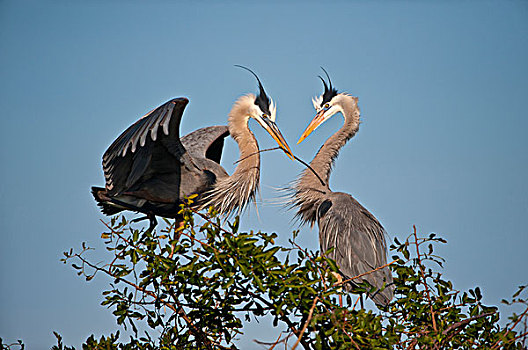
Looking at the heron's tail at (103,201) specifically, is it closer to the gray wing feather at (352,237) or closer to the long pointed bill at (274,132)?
the long pointed bill at (274,132)

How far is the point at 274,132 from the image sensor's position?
19.5 feet

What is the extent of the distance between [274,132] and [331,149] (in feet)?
2.15

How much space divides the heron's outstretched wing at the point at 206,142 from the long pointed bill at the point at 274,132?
86 centimetres

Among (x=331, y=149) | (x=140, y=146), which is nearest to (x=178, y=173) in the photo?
(x=140, y=146)

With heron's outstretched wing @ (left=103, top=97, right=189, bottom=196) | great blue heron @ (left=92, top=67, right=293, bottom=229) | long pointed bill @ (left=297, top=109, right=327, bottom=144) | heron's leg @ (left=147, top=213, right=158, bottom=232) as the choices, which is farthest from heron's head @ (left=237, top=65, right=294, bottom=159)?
heron's leg @ (left=147, top=213, right=158, bottom=232)

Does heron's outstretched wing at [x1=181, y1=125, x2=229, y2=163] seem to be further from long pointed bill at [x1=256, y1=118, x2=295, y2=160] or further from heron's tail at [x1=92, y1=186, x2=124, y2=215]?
heron's tail at [x1=92, y1=186, x2=124, y2=215]

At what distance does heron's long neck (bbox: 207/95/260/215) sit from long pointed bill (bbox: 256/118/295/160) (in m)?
0.22

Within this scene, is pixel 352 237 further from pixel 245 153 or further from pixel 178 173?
pixel 178 173

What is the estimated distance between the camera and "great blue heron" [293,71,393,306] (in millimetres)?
5105

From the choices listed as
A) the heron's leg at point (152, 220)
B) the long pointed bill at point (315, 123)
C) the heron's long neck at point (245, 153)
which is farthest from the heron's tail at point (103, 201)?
the long pointed bill at point (315, 123)

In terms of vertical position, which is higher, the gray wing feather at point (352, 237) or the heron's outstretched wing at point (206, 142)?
the heron's outstretched wing at point (206, 142)

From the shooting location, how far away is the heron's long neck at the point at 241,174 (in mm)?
5993

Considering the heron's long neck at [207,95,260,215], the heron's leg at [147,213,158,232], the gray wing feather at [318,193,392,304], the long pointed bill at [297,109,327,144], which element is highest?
the long pointed bill at [297,109,327,144]

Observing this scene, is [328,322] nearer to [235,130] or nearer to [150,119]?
[150,119]
